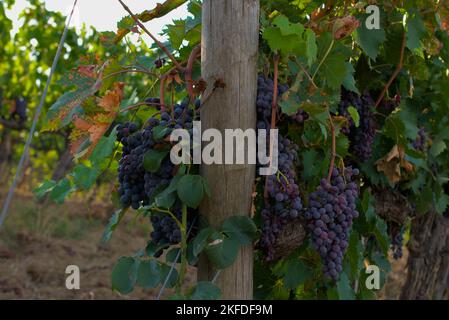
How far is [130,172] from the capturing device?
1818 millimetres

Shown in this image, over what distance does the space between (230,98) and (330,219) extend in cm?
44

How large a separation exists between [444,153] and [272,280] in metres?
1.25

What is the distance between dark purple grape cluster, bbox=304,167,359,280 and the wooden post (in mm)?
193

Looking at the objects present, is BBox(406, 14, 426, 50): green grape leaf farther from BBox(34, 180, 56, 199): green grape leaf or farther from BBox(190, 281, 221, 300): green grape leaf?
BBox(34, 180, 56, 199): green grape leaf

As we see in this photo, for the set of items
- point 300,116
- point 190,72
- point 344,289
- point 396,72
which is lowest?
point 344,289

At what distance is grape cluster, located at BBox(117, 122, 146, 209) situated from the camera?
182cm

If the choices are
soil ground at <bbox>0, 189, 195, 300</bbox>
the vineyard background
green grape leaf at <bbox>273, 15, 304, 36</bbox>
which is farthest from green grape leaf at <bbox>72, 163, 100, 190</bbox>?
soil ground at <bbox>0, 189, 195, 300</bbox>

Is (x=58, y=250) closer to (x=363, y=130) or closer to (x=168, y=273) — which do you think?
(x=363, y=130)

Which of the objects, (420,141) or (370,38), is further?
(420,141)

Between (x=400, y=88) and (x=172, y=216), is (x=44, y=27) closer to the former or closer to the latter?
(x=400, y=88)

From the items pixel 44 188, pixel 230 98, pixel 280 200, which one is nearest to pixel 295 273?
pixel 280 200

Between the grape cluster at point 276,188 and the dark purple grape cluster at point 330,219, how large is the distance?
0.06 metres

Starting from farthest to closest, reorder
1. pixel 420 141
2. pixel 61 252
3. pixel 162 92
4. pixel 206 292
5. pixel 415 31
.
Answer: pixel 61 252
pixel 420 141
pixel 415 31
pixel 162 92
pixel 206 292

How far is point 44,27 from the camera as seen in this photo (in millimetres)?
7371
